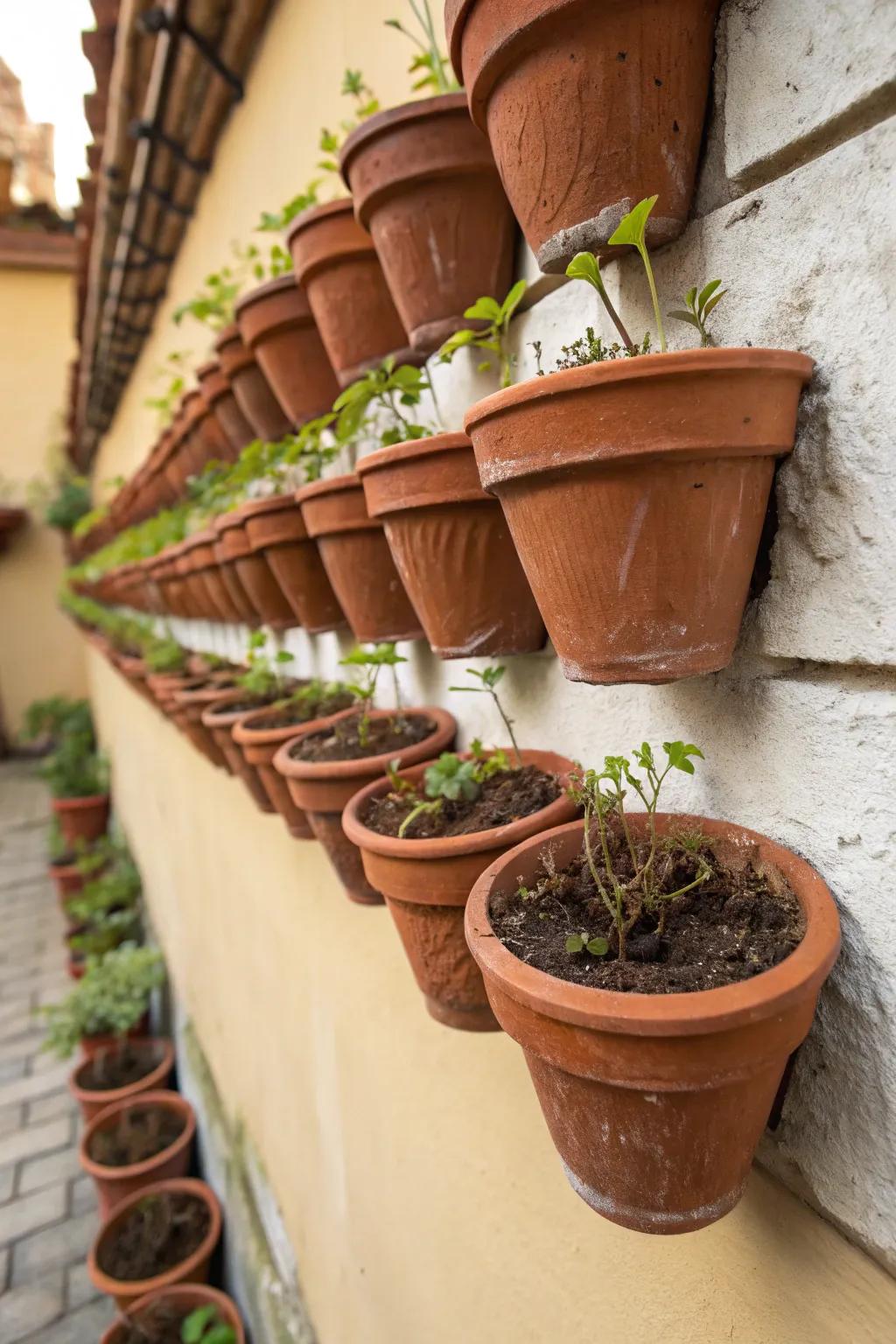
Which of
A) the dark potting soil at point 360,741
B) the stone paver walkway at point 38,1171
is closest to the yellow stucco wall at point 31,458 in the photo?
the stone paver walkway at point 38,1171

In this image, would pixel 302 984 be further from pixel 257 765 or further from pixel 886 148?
pixel 886 148

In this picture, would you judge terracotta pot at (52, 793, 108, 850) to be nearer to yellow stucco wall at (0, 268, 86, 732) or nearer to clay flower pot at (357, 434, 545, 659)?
yellow stucco wall at (0, 268, 86, 732)

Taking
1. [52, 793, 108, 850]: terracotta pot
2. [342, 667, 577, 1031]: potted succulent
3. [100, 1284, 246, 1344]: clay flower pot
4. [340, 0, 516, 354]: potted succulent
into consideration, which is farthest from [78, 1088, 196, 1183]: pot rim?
[52, 793, 108, 850]: terracotta pot

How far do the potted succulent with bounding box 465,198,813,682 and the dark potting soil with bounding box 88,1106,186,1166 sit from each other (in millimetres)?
3440

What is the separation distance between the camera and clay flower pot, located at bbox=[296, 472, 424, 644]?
1.06m

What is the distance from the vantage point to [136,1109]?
3.39 metres

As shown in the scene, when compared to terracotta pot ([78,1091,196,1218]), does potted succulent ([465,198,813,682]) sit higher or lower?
higher

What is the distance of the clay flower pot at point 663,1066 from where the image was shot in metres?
0.46

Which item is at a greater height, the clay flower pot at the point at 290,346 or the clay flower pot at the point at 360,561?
the clay flower pot at the point at 290,346

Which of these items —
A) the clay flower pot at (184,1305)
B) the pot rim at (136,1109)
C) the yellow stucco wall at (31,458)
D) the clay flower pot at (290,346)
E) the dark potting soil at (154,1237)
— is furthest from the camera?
the yellow stucco wall at (31,458)

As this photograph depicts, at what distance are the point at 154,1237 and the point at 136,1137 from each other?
0.51m

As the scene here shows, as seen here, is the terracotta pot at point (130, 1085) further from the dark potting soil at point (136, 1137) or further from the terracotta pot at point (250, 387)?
the terracotta pot at point (250, 387)

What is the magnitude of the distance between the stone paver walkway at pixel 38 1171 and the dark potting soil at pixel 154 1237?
247 millimetres

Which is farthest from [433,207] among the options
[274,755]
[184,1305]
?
[184,1305]
